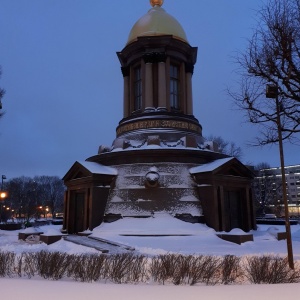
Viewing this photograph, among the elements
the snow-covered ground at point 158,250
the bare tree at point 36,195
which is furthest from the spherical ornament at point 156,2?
the bare tree at point 36,195

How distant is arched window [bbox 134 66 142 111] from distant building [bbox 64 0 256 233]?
0.08m

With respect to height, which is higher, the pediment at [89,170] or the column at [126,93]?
the column at [126,93]

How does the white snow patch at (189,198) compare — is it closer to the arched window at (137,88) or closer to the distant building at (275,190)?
the arched window at (137,88)

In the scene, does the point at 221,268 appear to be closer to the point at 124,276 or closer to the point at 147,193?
the point at 124,276

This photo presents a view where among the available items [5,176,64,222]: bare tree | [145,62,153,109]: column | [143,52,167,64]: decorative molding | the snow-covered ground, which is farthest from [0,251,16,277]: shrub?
Result: [5,176,64,222]: bare tree

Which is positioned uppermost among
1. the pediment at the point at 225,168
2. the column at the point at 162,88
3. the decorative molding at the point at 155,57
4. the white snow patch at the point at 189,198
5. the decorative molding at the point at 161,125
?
the decorative molding at the point at 155,57

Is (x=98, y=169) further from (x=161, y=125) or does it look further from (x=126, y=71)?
(x=126, y=71)

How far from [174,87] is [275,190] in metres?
48.1

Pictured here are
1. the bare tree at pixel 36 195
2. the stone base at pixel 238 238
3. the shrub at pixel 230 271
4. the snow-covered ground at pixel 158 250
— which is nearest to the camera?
the snow-covered ground at pixel 158 250

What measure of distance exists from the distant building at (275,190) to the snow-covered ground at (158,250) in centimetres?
3949

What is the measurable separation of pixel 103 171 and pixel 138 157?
2406mm

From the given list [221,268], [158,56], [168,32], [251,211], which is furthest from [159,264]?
[168,32]

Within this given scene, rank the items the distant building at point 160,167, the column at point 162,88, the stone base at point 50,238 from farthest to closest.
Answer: the column at point 162,88
the distant building at point 160,167
the stone base at point 50,238

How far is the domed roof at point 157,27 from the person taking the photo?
28125 mm
